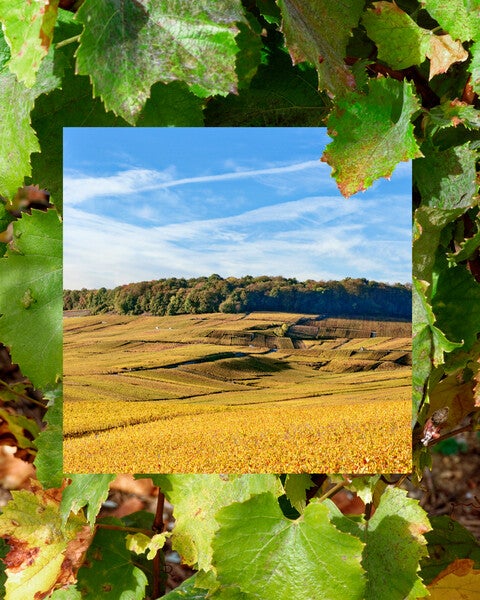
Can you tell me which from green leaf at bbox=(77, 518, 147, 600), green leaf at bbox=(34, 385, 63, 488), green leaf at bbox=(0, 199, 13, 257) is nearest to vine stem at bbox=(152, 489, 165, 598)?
green leaf at bbox=(77, 518, 147, 600)

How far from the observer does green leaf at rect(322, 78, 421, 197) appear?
0.78m

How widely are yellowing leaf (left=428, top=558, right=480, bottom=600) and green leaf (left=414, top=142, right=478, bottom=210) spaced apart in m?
0.55

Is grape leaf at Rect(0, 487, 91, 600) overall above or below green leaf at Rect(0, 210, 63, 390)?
below

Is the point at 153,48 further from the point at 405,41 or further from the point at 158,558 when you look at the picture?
the point at 158,558

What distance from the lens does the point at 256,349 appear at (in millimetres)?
838

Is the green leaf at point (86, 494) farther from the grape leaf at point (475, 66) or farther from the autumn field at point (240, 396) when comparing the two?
the grape leaf at point (475, 66)

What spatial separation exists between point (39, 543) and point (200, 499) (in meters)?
0.23

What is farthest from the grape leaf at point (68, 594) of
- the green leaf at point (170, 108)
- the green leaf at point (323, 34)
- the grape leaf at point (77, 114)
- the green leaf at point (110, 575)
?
the green leaf at point (323, 34)

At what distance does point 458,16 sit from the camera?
0.82 meters

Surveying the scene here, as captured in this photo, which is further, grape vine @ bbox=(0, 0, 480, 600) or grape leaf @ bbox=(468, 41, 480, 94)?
grape leaf @ bbox=(468, 41, 480, 94)

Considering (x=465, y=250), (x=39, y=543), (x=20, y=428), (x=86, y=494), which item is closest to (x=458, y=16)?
(x=465, y=250)

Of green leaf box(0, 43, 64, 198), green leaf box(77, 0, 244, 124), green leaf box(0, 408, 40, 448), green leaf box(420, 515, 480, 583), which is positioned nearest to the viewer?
green leaf box(77, 0, 244, 124)

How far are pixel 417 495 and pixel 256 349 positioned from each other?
157 cm

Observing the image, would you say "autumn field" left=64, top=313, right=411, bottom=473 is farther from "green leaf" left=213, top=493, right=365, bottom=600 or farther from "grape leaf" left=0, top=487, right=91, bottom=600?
"grape leaf" left=0, top=487, right=91, bottom=600
